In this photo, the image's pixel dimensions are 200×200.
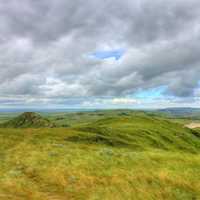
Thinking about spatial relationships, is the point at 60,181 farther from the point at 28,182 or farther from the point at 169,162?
the point at 169,162

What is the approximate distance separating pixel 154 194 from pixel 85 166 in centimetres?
810

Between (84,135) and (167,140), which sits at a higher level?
(84,135)

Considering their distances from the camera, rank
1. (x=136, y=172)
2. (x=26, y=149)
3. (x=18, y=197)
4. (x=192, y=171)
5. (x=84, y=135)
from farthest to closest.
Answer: (x=84, y=135), (x=26, y=149), (x=192, y=171), (x=136, y=172), (x=18, y=197)

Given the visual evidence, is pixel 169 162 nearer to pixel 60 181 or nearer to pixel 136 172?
pixel 136 172

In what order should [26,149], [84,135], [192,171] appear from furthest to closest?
[84,135] < [26,149] < [192,171]

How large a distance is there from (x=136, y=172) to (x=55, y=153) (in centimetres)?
1060

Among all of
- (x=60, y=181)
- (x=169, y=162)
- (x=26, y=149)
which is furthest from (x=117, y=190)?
(x=26, y=149)

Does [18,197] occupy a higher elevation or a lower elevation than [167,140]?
higher

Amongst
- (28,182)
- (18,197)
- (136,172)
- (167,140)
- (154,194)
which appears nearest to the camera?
(18,197)

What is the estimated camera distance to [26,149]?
2964 cm

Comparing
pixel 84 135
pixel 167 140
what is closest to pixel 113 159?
pixel 84 135

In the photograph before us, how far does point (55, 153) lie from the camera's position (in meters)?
26.8

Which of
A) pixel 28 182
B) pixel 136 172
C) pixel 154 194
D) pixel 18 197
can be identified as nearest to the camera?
pixel 18 197

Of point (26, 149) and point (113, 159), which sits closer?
point (113, 159)
